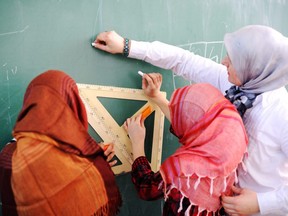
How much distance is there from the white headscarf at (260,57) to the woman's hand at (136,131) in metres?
0.45

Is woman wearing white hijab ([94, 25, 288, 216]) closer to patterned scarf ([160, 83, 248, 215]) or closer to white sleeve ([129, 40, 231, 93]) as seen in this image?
patterned scarf ([160, 83, 248, 215])

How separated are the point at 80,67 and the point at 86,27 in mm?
153

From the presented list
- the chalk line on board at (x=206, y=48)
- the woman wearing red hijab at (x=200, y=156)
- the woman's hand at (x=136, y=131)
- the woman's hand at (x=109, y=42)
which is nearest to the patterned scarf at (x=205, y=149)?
the woman wearing red hijab at (x=200, y=156)

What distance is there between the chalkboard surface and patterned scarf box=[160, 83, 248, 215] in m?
0.41

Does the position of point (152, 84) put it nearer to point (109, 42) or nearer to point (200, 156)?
point (109, 42)

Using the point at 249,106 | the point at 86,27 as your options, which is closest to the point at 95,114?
the point at 86,27

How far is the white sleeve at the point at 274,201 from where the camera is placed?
0.97 metres

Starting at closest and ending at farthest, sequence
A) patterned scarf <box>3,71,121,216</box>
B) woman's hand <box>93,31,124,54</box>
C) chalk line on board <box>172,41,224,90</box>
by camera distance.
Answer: patterned scarf <box>3,71,121,216</box> → woman's hand <box>93,31,124,54</box> → chalk line on board <box>172,41,224,90</box>

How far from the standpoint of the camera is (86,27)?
3.82ft

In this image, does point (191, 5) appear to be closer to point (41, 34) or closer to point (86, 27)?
point (86, 27)

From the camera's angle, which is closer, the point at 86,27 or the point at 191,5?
the point at 86,27

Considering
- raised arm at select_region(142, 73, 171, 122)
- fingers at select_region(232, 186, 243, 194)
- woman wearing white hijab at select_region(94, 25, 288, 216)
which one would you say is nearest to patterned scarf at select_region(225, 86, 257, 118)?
woman wearing white hijab at select_region(94, 25, 288, 216)

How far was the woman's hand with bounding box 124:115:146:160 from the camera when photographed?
1217 millimetres

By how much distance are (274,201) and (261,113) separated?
0.94 feet
